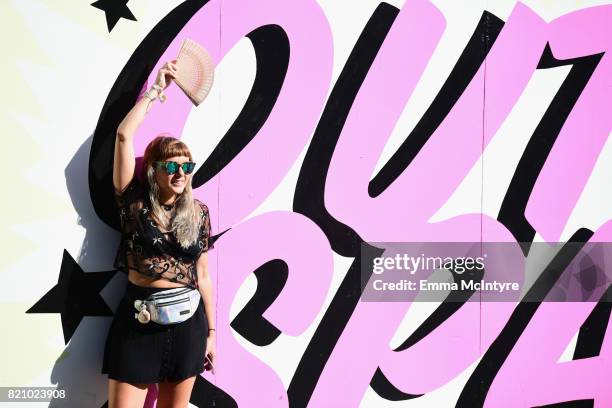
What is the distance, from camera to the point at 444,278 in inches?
131

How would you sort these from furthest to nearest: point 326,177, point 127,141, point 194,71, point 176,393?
point 326,177
point 194,71
point 176,393
point 127,141

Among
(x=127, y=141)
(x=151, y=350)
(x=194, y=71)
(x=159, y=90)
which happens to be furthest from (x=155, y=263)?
(x=194, y=71)

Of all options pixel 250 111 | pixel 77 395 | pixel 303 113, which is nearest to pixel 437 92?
pixel 303 113

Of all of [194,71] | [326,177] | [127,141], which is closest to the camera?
[127,141]

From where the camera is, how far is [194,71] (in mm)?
2910

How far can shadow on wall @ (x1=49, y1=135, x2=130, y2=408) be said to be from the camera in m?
2.93

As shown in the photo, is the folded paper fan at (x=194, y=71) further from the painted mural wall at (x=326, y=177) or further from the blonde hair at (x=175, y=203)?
the blonde hair at (x=175, y=203)

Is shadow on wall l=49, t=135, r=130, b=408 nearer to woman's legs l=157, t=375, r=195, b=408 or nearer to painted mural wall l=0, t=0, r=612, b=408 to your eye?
painted mural wall l=0, t=0, r=612, b=408

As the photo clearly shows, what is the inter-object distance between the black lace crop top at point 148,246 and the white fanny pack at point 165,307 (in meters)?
0.08

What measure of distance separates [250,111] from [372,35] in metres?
0.87

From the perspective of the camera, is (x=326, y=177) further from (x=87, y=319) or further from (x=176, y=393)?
(x=87, y=319)

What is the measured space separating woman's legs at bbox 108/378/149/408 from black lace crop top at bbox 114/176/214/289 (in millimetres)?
556

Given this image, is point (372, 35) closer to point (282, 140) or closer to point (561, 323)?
point (282, 140)

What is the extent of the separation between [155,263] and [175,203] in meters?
0.32
